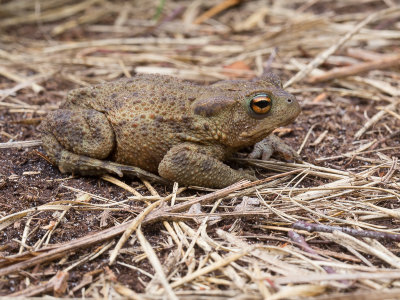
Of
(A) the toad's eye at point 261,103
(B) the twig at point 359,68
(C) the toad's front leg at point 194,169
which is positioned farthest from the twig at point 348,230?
(B) the twig at point 359,68

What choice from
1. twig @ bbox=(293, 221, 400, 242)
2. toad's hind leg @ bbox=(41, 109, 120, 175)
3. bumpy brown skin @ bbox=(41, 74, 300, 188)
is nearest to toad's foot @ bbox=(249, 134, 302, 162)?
bumpy brown skin @ bbox=(41, 74, 300, 188)

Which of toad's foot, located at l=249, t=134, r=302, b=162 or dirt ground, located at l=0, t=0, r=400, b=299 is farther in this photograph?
toad's foot, located at l=249, t=134, r=302, b=162

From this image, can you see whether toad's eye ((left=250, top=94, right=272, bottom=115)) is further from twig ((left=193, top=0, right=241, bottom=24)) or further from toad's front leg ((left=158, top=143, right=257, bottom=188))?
twig ((left=193, top=0, right=241, bottom=24))

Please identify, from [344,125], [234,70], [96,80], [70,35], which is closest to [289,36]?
[234,70]

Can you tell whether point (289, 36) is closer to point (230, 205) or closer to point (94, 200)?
point (230, 205)

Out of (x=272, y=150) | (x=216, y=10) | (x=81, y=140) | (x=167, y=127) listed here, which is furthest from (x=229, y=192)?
(x=216, y=10)
